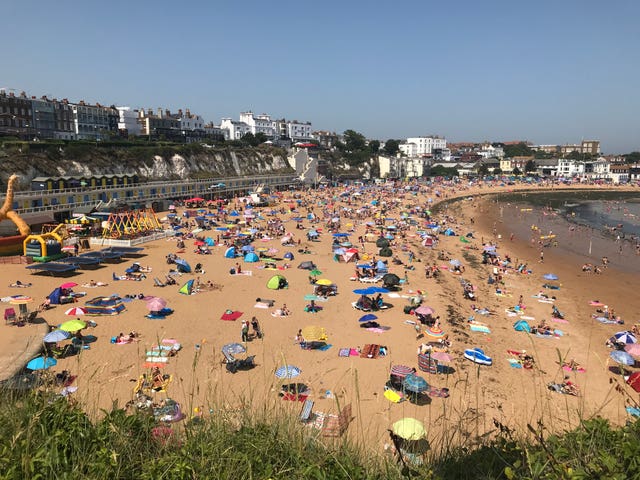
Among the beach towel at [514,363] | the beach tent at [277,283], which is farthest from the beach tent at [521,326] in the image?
the beach tent at [277,283]

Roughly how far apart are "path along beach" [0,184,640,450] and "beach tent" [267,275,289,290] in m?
0.29

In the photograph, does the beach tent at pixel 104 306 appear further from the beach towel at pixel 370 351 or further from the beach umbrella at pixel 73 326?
the beach towel at pixel 370 351

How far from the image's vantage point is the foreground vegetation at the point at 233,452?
3252mm

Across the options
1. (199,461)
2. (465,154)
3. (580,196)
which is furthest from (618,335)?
(465,154)

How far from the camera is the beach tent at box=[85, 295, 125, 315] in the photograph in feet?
52.5

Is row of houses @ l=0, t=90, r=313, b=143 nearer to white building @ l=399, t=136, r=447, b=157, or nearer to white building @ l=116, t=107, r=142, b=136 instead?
white building @ l=116, t=107, r=142, b=136

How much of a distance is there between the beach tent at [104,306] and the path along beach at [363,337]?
0.53 meters

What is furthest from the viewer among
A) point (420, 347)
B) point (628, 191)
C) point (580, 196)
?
point (628, 191)

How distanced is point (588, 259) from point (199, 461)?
111ft

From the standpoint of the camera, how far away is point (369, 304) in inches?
693

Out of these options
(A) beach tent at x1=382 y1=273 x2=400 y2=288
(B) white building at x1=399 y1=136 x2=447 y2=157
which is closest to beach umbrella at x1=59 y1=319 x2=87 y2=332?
(A) beach tent at x1=382 y1=273 x2=400 y2=288

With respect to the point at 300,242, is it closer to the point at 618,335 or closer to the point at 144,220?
the point at 144,220

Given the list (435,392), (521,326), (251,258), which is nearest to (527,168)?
(251,258)

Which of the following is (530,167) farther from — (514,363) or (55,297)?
(55,297)
